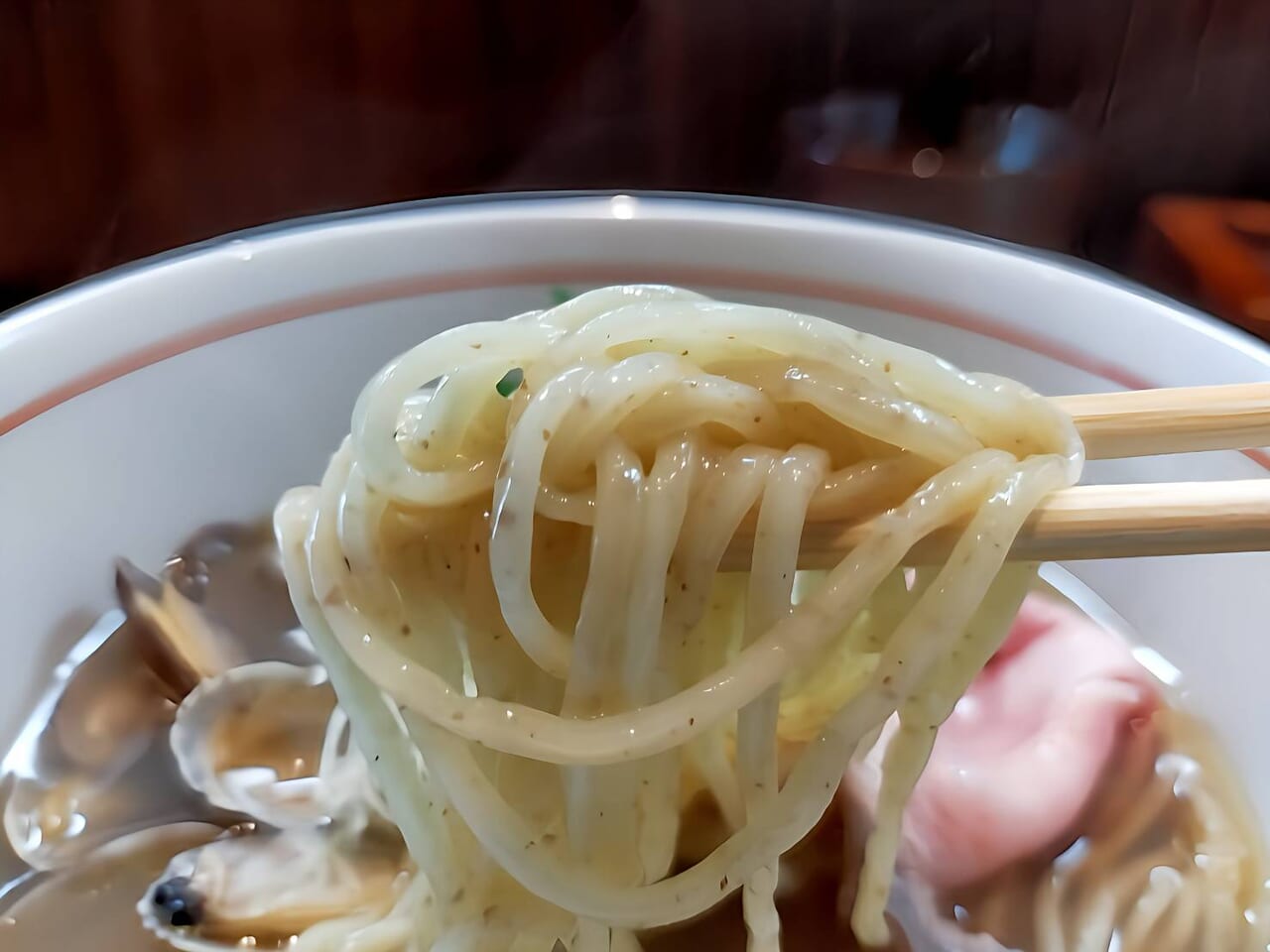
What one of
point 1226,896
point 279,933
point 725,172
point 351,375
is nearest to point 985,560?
point 1226,896

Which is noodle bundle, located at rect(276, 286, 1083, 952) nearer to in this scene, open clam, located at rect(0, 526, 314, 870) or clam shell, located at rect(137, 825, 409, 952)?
clam shell, located at rect(137, 825, 409, 952)

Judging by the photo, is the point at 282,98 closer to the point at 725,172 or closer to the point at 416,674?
the point at 725,172

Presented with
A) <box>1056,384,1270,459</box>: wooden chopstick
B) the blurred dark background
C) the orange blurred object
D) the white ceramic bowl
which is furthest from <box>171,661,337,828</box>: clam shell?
the orange blurred object

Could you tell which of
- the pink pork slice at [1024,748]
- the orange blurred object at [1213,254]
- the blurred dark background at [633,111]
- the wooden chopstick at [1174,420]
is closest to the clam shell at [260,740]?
the pink pork slice at [1024,748]

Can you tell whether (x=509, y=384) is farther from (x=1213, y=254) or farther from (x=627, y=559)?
(x=1213, y=254)

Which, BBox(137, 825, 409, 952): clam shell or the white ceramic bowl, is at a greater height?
the white ceramic bowl

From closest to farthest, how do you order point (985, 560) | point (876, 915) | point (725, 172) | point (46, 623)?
1. point (985, 560)
2. point (876, 915)
3. point (46, 623)
4. point (725, 172)

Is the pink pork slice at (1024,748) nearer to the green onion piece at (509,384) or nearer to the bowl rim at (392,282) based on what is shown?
the bowl rim at (392,282)
